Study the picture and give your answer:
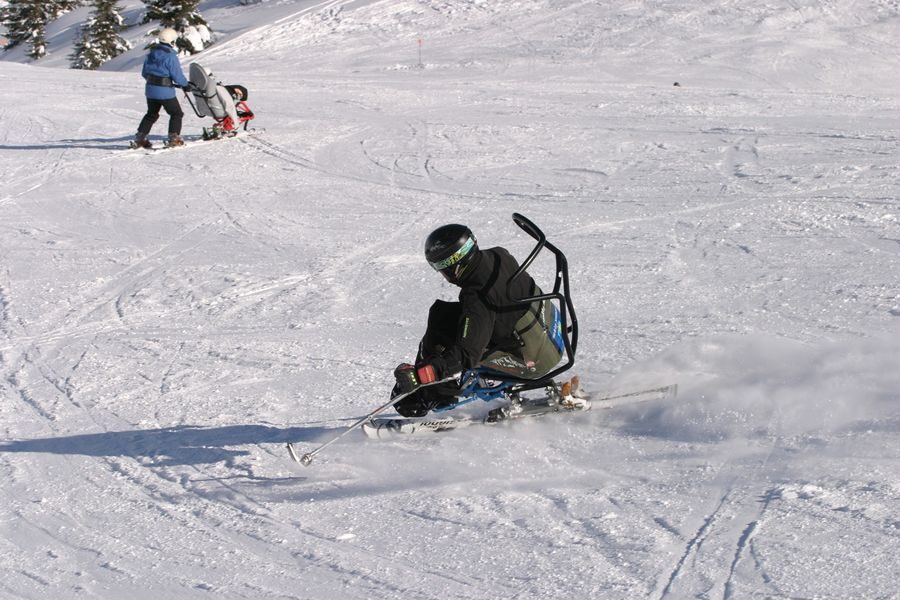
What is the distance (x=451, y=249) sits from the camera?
516 cm

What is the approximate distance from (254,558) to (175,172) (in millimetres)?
9977

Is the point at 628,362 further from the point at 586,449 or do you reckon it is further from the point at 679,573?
the point at 679,573

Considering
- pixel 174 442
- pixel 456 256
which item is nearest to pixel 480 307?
pixel 456 256

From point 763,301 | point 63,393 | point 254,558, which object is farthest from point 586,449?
point 63,393

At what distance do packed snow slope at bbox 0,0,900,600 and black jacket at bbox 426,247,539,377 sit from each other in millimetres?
647

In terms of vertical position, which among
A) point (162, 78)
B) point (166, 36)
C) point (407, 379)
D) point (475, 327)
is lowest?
point (407, 379)

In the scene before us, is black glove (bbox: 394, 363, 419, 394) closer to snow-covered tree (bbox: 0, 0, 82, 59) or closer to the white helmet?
the white helmet

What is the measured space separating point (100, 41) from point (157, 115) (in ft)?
91.0

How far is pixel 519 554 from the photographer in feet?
14.4

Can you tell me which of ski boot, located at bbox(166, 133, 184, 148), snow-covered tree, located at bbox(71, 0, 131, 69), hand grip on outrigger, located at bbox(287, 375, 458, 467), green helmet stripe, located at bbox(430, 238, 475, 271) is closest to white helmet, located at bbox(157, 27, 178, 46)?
ski boot, located at bbox(166, 133, 184, 148)

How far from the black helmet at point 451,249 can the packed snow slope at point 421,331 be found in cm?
115

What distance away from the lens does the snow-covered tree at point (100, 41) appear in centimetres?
3882

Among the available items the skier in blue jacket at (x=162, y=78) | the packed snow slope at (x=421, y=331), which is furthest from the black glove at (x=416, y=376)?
the skier in blue jacket at (x=162, y=78)

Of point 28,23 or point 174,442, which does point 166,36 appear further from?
point 28,23
